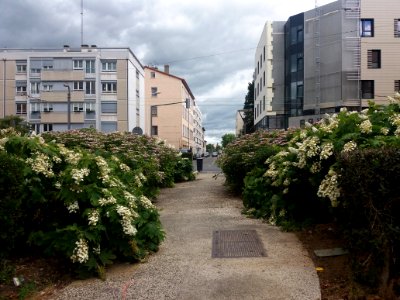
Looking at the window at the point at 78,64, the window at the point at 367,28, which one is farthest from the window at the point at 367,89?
the window at the point at 78,64

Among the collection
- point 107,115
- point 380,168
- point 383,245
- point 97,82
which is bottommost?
point 383,245

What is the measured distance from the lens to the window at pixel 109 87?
2398 inches

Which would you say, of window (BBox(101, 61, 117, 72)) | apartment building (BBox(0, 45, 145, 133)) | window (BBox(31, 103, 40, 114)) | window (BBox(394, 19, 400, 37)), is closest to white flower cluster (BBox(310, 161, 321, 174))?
window (BBox(394, 19, 400, 37))

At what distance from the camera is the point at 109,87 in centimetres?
6119

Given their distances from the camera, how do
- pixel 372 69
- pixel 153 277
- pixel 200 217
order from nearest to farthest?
pixel 153 277, pixel 200 217, pixel 372 69

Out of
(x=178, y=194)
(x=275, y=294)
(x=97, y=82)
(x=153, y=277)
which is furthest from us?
(x=97, y=82)

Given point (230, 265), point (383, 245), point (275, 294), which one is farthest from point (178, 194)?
point (383, 245)

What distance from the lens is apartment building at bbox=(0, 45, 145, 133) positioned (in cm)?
6066

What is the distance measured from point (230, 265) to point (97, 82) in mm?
58382

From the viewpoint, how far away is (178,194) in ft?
43.0

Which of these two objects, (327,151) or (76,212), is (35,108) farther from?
(327,151)

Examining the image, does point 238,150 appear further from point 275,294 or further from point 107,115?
point 107,115

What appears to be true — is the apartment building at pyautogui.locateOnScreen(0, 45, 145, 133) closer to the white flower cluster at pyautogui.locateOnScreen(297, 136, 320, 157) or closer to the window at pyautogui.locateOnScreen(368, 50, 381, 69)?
the window at pyautogui.locateOnScreen(368, 50, 381, 69)

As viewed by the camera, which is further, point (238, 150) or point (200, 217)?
point (238, 150)
